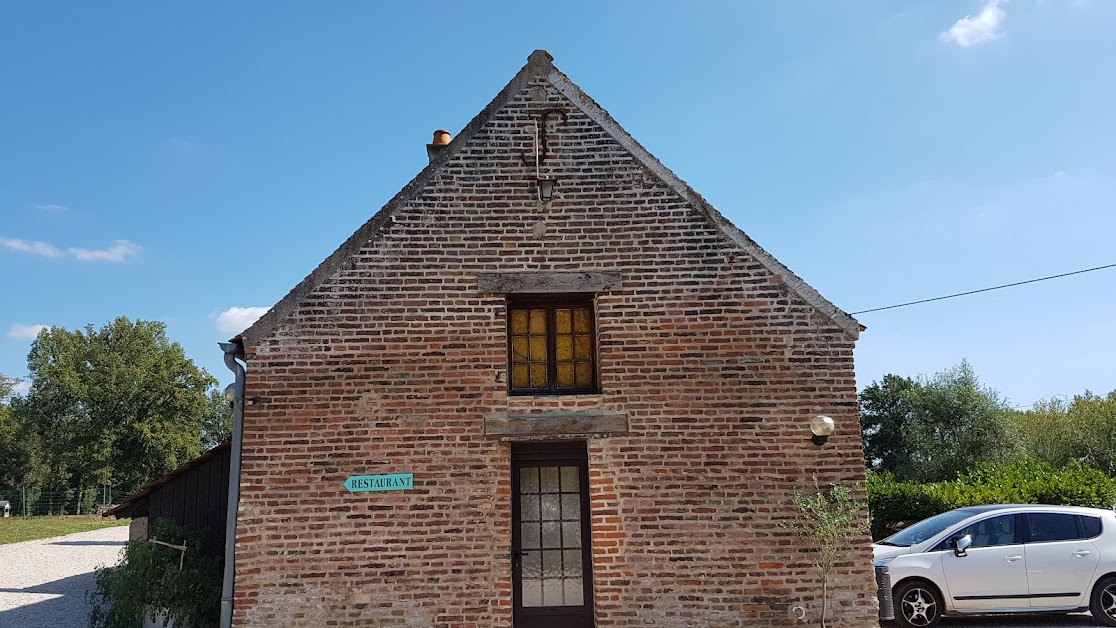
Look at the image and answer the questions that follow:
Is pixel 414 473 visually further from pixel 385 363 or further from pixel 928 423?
pixel 928 423

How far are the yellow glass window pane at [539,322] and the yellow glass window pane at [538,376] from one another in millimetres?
394

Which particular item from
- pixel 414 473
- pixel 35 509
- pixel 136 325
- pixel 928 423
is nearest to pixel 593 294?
pixel 414 473

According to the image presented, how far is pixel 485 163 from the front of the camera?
8422 mm

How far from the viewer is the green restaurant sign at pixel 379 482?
7.52 metres

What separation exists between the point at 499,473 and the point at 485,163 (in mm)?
3508

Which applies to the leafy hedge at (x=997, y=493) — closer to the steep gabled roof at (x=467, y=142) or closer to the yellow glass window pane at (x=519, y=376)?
the steep gabled roof at (x=467, y=142)

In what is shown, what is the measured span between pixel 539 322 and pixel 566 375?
681mm

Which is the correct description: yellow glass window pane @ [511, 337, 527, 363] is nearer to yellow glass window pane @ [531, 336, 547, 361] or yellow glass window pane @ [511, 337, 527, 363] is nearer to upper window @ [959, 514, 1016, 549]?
yellow glass window pane @ [531, 336, 547, 361]

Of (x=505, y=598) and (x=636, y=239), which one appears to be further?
(x=636, y=239)

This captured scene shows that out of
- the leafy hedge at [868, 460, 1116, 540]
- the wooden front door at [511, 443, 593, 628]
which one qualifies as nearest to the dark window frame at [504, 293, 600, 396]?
the wooden front door at [511, 443, 593, 628]

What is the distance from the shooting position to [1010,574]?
29.8ft

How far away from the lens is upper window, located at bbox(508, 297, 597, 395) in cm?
813

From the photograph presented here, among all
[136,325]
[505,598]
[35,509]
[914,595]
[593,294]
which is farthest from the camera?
[136,325]

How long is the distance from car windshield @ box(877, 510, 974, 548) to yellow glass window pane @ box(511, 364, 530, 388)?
222 inches
